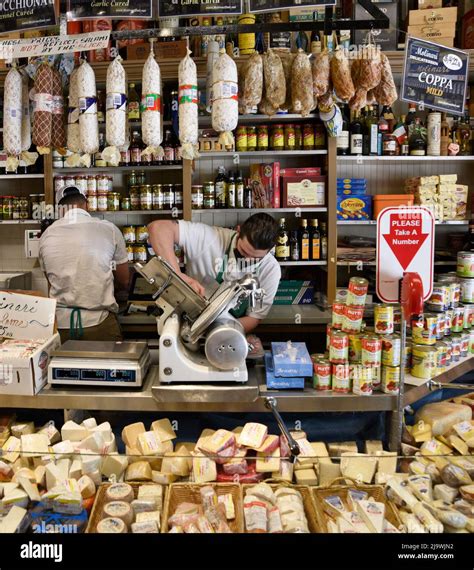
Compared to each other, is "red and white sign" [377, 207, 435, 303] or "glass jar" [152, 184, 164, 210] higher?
"glass jar" [152, 184, 164, 210]

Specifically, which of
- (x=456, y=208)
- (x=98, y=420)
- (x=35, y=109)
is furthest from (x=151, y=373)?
(x=456, y=208)

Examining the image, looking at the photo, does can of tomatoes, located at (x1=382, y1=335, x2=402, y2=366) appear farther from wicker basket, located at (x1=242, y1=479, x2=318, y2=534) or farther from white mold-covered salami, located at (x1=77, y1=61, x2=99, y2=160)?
white mold-covered salami, located at (x1=77, y1=61, x2=99, y2=160)

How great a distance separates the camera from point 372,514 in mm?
1685

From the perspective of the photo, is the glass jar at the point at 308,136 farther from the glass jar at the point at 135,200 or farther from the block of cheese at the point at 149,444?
the block of cheese at the point at 149,444

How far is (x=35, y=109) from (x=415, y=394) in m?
2.33

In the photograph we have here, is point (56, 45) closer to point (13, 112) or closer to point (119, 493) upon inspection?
point (13, 112)

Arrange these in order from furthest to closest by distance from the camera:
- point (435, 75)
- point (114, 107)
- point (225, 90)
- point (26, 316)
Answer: point (435, 75), point (114, 107), point (225, 90), point (26, 316)

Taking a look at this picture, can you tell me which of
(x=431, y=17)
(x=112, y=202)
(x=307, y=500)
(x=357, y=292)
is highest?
(x=431, y=17)

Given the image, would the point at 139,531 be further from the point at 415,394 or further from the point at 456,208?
the point at 456,208

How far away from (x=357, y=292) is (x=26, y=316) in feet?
4.80

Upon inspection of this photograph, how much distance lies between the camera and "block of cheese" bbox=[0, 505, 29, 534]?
1627 mm

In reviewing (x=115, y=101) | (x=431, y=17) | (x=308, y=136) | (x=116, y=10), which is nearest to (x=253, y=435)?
(x=115, y=101)

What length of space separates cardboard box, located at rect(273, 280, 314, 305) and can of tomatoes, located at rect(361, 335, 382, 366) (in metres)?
2.51

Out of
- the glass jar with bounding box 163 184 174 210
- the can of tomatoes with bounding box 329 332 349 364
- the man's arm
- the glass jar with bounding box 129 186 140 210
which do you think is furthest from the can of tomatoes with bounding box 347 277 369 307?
the glass jar with bounding box 129 186 140 210
